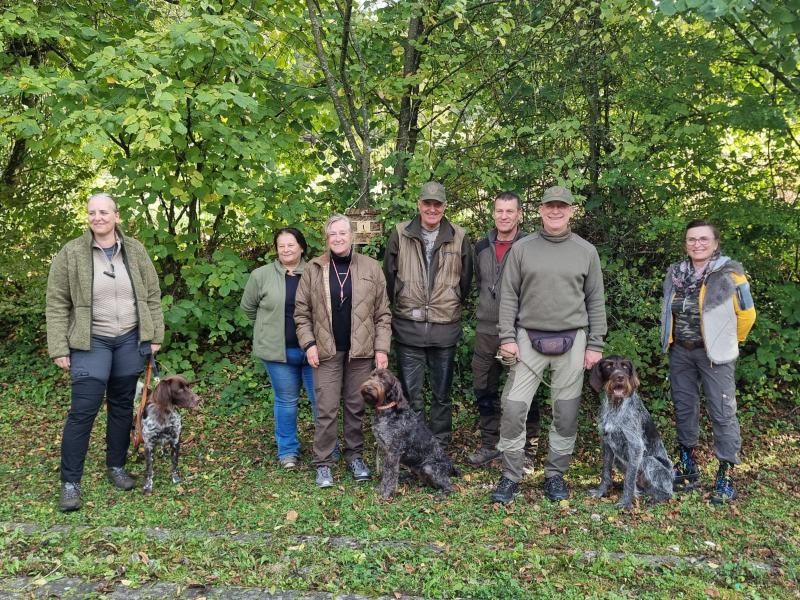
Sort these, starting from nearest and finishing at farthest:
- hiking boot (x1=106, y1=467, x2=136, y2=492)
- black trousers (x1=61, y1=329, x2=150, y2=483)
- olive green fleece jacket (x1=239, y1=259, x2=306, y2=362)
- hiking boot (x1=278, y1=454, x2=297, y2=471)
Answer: black trousers (x1=61, y1=329, x2=150, y2=483)
hiking boot (x1=106, y1=467, x2=136, y2=492)
olive green fleece jacket (x1=239, y1=259, x2=306, y2=362)
hiking boot (x1=278, y1=454, x2=297, y2=471)

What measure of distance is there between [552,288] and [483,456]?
1.83m

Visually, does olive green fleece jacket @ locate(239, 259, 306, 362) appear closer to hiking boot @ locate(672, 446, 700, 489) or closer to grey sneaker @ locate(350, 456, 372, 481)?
grey sneaker @ locate(350, 456, 372, 481)

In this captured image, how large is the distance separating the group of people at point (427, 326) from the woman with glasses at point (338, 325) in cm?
1

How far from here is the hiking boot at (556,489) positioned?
489 centimetres

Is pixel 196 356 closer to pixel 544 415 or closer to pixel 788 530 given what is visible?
pixel 544 415

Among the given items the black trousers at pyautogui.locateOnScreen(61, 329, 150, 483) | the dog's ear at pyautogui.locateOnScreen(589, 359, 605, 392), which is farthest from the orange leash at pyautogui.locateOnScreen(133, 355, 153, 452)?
A: the dog's ear at pyautogui.locateOnScreen(589, 359, 605, 392)

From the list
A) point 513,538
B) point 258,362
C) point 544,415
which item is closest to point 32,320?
point 258,362

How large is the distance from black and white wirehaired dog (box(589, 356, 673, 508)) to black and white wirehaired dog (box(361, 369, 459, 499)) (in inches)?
50.9

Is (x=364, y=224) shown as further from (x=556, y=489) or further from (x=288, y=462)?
(x=556, y=489)

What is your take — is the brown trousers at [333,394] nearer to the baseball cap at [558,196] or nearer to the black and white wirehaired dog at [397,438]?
the black and white wirehaired dog at [397,438]

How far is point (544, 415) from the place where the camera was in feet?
22.5

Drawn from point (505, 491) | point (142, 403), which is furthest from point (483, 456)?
point (142, 403)

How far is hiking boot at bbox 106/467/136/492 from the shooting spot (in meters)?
5.10

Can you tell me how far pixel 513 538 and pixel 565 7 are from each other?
15.8 feet
